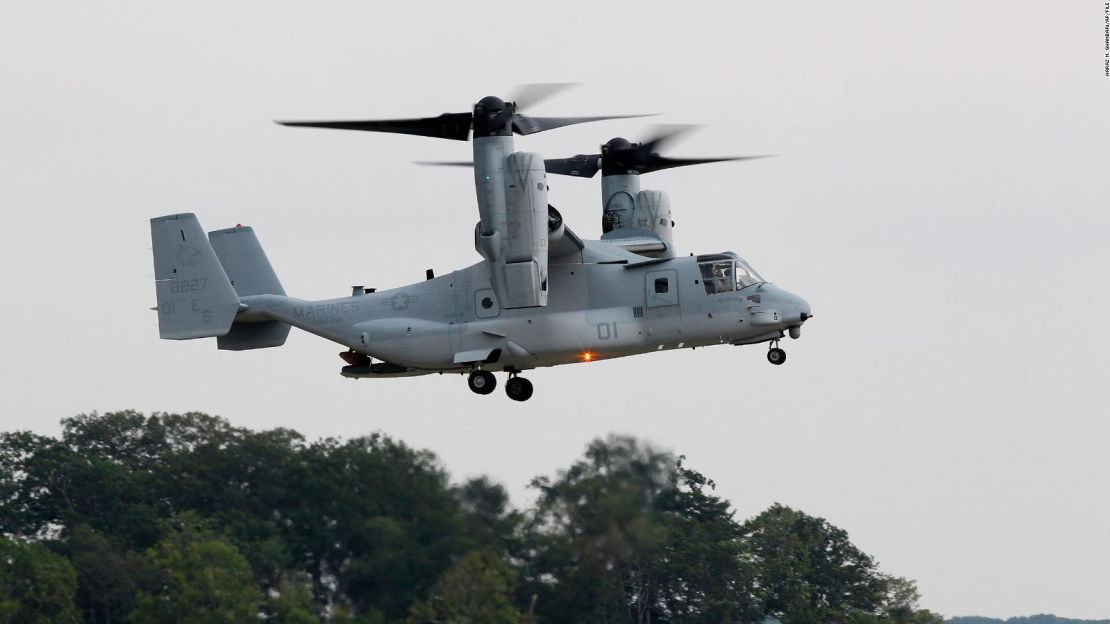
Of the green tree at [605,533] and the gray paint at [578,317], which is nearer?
the gray paint at [578,317]

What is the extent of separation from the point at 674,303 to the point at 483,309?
3.32 meters

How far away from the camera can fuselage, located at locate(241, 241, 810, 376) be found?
35.6 m

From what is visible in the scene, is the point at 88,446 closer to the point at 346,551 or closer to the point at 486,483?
the point at 346,551

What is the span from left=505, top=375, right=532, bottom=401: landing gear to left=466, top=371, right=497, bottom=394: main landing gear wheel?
11.9 inches

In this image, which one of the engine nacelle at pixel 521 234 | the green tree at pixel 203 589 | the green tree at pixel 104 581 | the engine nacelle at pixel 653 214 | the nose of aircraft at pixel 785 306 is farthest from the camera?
the green tree at pixel 104 581

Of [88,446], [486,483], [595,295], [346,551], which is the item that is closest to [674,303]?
[595,295]

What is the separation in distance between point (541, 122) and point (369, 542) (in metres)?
16.1

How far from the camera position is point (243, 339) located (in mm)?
38375

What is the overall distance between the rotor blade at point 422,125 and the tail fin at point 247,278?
16.4 ft

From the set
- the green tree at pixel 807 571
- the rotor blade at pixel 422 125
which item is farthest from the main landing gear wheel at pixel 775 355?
the green tree at pixel 807 571

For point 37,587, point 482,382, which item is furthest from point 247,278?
point 37,587

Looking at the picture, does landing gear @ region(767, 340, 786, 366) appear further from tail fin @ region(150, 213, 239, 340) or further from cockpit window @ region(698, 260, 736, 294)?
tail fin @ region(150, 213, 239, 340)

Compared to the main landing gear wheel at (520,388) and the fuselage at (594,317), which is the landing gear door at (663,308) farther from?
the main landing gear wheel at (520,388)

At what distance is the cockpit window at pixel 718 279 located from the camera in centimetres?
3559
